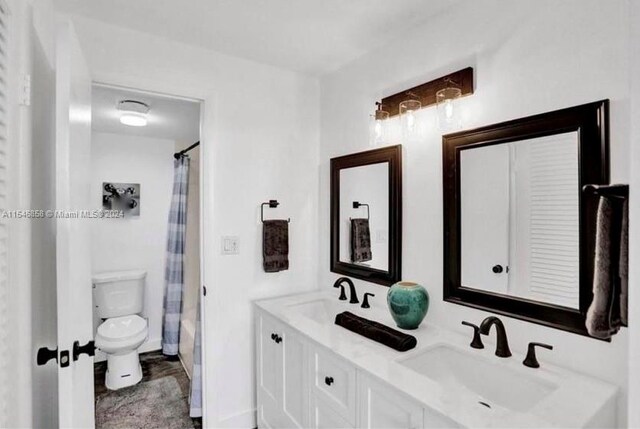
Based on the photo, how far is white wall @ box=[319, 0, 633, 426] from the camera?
1.14m

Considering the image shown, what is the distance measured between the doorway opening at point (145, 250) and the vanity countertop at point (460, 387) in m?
1.65

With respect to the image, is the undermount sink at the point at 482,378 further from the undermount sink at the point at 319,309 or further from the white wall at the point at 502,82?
the undermount sink at the point at 319,309

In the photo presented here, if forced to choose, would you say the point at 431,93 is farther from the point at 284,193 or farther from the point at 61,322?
the point at 61,322

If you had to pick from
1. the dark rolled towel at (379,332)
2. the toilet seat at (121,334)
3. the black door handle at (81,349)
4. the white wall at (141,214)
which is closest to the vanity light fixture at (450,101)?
the dark rolled towel at (379,332)

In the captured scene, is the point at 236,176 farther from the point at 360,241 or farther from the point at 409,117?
the point at 409,117

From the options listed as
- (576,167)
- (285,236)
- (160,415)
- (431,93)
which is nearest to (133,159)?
(285,236)

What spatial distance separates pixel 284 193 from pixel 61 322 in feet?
4.94

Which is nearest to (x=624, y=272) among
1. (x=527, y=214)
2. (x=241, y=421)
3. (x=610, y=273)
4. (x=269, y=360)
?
(x=610, y=273)

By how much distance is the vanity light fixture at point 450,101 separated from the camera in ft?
5.18

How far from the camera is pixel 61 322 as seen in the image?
1.04 m

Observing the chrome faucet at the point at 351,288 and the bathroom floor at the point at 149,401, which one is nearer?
the chrome faucet at the point at 351,288

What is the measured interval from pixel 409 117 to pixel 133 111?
82.1 inches

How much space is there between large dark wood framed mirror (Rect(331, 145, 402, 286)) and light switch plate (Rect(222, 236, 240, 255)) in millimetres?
636

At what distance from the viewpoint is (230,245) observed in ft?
7.11
